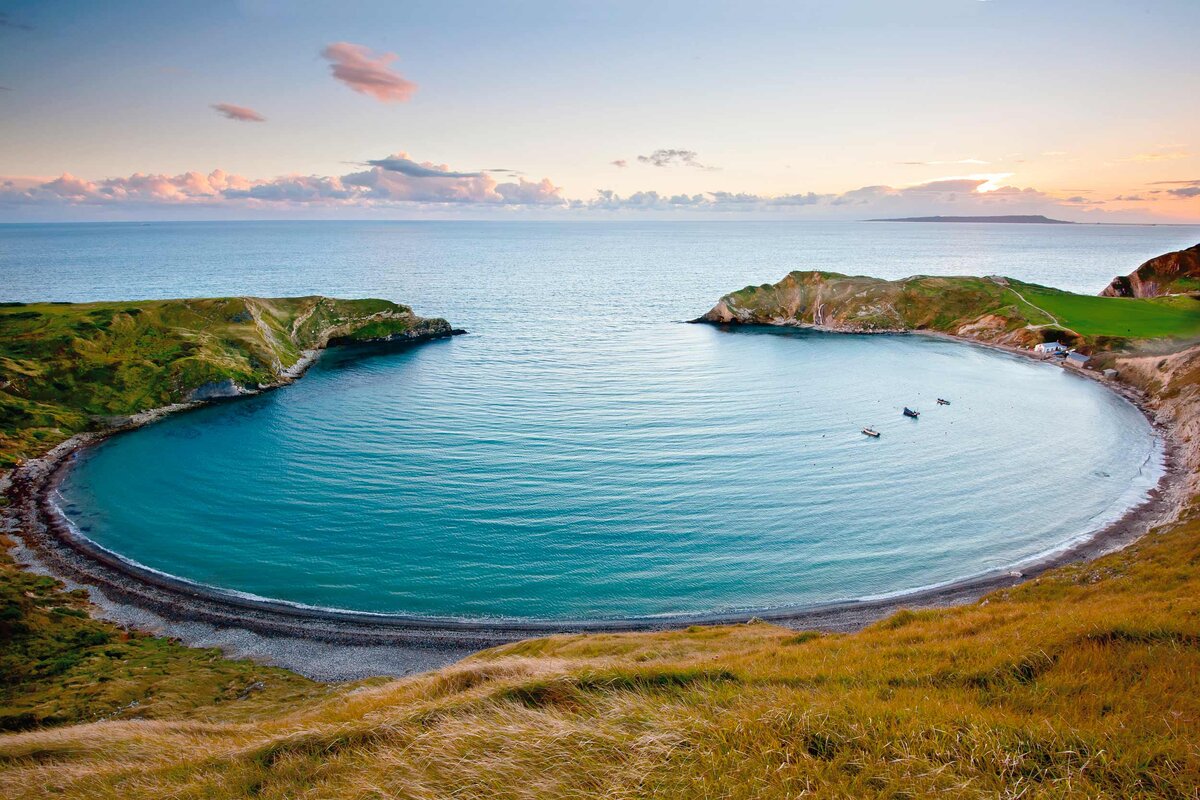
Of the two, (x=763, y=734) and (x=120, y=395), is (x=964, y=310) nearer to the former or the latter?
(x=763, y=734)

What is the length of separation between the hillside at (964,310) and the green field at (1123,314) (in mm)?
138

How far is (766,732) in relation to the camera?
1027 cm

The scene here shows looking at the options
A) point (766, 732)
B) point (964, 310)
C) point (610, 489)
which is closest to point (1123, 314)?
point (964, 310)

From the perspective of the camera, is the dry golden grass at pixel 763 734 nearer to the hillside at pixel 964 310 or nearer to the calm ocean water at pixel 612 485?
the calm ocean water at pixel 612 485

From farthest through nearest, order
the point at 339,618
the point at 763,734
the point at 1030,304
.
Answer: the point at 1030,304, the point at 339,618, the point at 763,734

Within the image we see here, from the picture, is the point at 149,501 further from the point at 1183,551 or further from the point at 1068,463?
the point at 1068,463

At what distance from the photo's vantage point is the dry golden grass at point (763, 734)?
9.01 m

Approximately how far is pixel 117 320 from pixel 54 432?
30040 mm

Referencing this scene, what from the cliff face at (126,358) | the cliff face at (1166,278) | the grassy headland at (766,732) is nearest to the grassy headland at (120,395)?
the cliff face at (126,358)

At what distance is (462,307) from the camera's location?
552 feet

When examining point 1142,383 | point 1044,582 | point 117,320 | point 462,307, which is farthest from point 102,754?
point 462,307

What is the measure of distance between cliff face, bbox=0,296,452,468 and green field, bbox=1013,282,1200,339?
479 feet

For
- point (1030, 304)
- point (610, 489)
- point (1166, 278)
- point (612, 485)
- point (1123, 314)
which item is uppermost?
point (1166, 278)

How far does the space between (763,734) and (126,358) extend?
344ft
